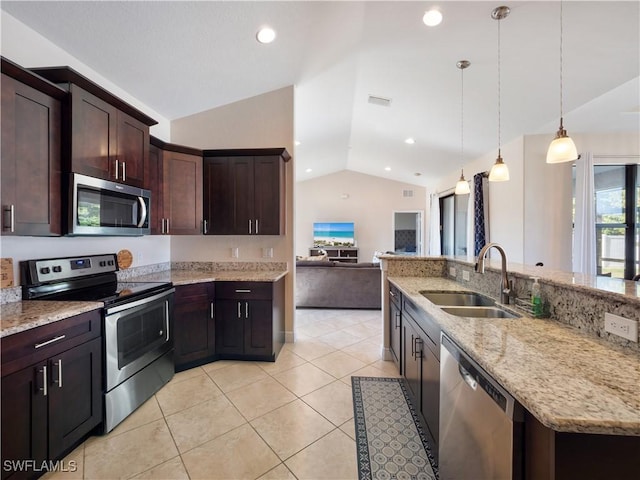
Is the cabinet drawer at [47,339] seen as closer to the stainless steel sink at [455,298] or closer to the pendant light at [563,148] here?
the stainless steel sink at [455,298]

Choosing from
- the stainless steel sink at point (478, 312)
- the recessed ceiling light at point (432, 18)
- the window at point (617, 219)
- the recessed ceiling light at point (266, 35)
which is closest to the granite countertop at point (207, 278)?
the stainless steel sink at point (478, 312)

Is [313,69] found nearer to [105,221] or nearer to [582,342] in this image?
[105,221]

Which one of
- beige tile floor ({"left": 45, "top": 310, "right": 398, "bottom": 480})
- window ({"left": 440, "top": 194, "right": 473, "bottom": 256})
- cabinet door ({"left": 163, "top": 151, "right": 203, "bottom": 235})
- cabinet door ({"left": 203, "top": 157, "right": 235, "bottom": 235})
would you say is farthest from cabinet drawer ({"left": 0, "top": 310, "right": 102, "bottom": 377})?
window ({"left": 440, "top": 194, "right": 473, "bottom": 256})

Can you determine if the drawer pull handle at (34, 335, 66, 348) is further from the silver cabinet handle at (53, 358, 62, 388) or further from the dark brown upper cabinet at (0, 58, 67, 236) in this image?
the dark brown upper cabinet at (0, 58, 67, 236)

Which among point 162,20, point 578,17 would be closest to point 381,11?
point 578,17

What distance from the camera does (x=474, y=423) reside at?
3.67 ft

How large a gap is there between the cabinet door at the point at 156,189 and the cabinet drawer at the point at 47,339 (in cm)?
127

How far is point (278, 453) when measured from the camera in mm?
1749

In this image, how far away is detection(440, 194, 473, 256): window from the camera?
6367mm

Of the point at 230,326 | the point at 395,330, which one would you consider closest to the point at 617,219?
the point at 395,330

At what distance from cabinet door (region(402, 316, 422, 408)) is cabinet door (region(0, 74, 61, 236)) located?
2.52m

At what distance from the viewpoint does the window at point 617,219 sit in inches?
159

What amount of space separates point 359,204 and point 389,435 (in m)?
7.75

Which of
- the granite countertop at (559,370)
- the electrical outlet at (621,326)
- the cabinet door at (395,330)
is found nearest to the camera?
the granite countertop at (559,370)
